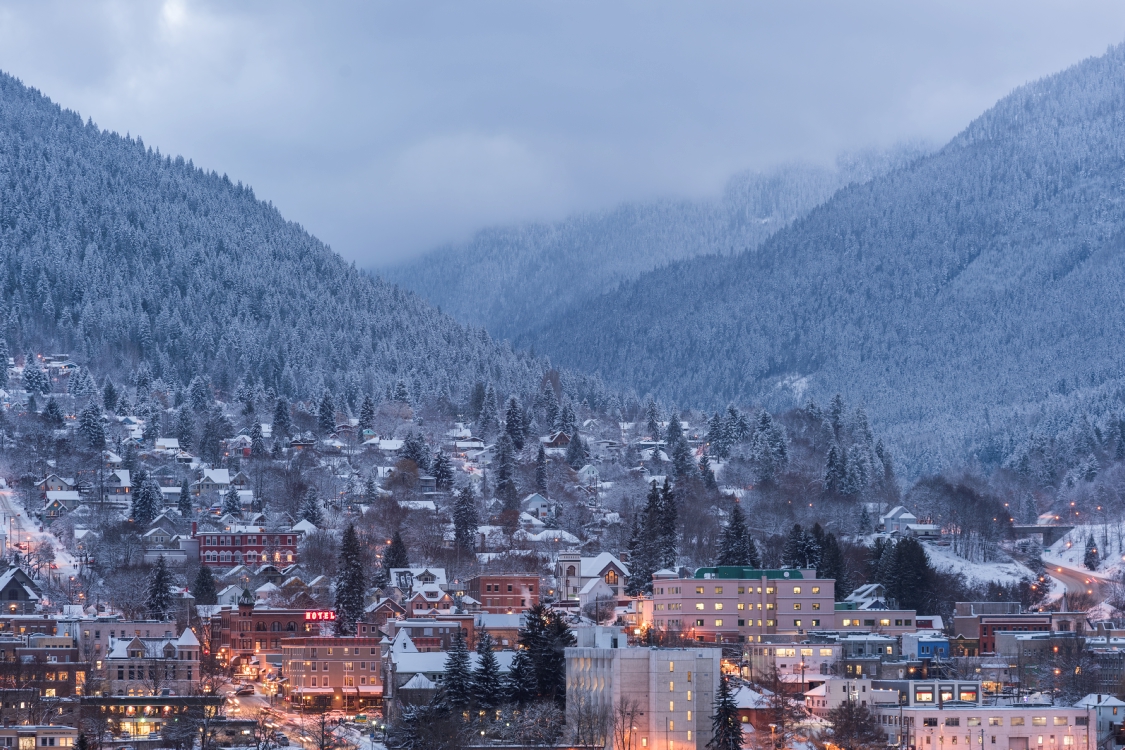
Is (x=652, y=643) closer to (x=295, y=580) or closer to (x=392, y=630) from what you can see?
(x=392, y=630)

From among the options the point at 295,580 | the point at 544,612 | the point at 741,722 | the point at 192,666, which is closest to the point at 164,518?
the point at 295,580

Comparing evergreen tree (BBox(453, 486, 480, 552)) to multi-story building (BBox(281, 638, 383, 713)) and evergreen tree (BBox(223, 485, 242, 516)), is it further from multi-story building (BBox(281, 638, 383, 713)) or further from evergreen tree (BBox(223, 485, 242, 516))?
multi-story building (BBox(281, 638, 383, 713))

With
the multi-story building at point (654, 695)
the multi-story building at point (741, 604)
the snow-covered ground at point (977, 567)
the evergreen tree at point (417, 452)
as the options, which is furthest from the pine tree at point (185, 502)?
the multi-story building at point (654, 695)

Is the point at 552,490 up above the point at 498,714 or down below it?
above

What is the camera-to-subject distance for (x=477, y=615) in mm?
141375

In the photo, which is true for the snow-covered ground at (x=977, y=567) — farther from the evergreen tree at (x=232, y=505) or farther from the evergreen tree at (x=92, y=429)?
the evergreen tree at (x=92, y=429)

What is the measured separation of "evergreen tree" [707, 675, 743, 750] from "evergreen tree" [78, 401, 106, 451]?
307 ft

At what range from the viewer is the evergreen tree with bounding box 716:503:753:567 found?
149 metres

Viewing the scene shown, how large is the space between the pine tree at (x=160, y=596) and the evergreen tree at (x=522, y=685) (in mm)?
37857

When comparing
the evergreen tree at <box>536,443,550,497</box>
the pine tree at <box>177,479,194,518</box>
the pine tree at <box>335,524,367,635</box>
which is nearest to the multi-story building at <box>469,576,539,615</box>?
the pine tree at <box>335,524,367,635</box>

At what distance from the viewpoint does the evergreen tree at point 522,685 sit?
116188 millimetres

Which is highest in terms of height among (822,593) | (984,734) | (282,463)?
(282,463)

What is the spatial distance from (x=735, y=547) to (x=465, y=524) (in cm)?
2742

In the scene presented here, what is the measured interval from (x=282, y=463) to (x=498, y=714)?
8274 centimetres
